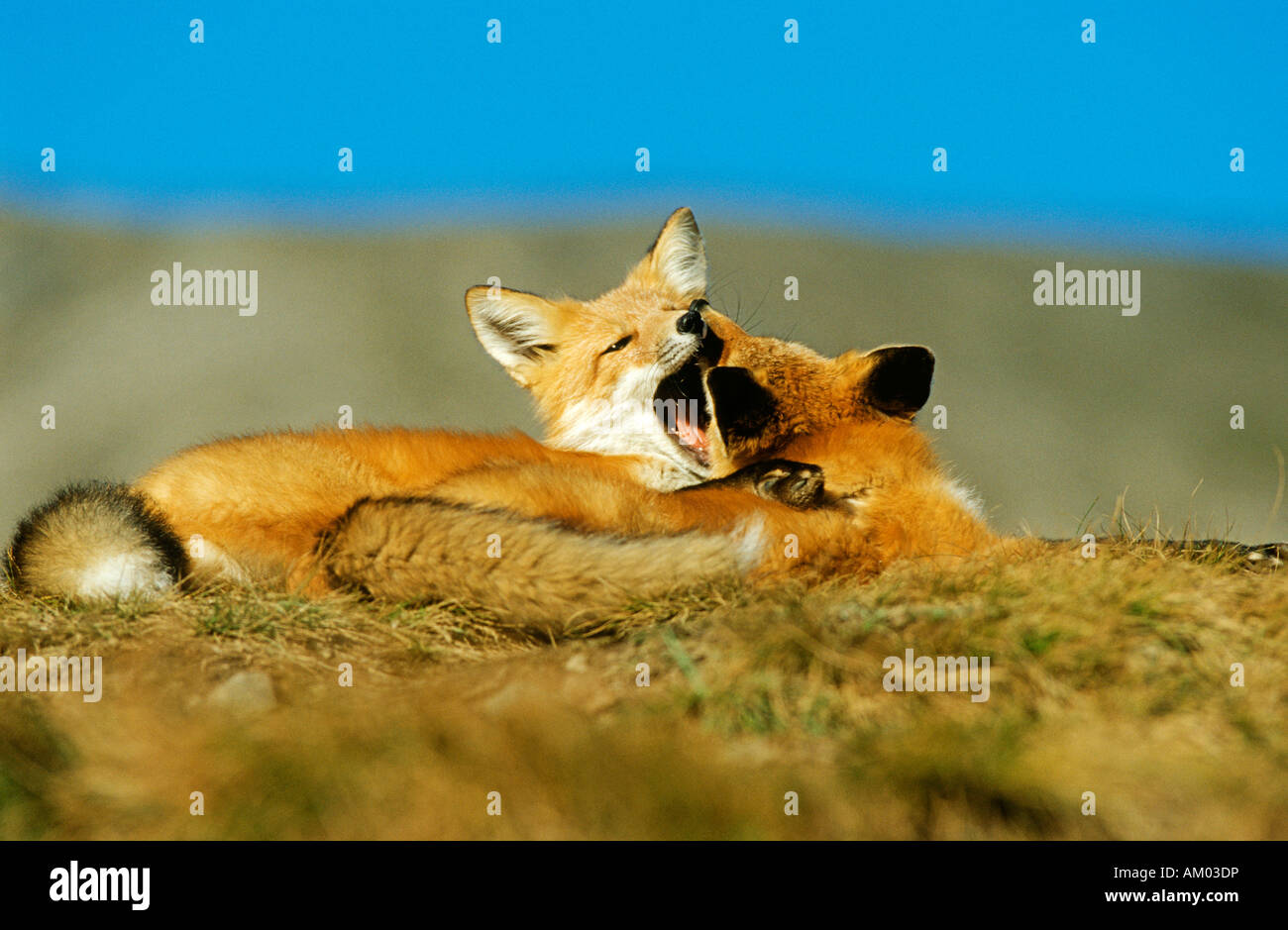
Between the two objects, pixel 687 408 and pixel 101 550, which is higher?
pixel 687 408

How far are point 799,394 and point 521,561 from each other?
1.99m

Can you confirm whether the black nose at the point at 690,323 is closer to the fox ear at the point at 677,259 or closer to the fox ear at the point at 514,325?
the fox ear at the point at 514,325

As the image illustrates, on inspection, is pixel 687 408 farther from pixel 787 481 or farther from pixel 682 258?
pixel 682 258

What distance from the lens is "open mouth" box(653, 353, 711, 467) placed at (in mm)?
5425

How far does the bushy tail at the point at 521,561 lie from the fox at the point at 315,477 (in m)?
0.09

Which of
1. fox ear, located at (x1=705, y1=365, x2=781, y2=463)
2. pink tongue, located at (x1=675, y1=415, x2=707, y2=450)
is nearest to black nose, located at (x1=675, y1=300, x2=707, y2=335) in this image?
pink tongue, located at (x1=675, y1=415, x2=707, y2=450)

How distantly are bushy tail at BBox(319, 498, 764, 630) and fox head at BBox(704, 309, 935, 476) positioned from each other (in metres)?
0.92

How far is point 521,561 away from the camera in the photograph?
12.2 ft

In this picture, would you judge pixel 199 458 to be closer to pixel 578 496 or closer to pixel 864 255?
pixel 578 496

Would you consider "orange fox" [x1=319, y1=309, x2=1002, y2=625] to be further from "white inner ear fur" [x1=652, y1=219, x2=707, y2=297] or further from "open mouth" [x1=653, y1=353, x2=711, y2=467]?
"white inner ear fur" [x1=652, y1=219, x2=707, y2=297]

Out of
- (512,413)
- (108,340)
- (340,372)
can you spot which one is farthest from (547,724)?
(108,340)

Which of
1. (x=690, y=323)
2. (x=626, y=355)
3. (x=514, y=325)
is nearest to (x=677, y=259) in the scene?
(x=514, y=325)

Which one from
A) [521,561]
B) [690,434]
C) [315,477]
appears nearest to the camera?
[521,561]

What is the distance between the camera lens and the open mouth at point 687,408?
543 centimetres
